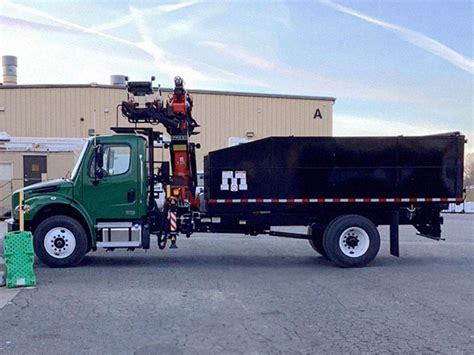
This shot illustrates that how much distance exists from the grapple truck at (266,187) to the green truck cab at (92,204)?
20 mm

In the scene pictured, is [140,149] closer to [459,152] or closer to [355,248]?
[355,248]

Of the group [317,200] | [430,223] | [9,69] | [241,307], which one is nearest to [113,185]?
[317,200]

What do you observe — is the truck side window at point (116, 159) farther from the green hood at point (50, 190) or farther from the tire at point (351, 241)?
the tire at point (351, 241)

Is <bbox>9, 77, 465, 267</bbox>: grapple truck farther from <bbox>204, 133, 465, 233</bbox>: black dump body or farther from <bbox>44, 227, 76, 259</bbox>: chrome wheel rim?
<bbox>44, 227, 76, 259</bbox>: chrome wheel rim

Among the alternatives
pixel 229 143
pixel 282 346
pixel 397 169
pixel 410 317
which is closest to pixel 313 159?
pixel 397 169

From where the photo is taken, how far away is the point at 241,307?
22.8 ft

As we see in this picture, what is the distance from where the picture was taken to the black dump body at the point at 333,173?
10.1 m

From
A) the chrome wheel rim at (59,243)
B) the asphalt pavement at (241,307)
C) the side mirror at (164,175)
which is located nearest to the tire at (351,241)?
the asphalt pavement at (241,307)

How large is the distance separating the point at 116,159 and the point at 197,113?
48.1 ft

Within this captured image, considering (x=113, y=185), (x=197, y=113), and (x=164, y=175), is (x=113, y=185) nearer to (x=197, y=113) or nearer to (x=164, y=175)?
(x=164, y=175)

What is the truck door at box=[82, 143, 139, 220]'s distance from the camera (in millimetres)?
9992

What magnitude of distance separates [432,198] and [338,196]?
1.93 m

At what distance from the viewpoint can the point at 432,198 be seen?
10.3 metres

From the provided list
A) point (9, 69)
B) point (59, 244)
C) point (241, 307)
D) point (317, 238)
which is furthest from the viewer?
point (9, 69)
